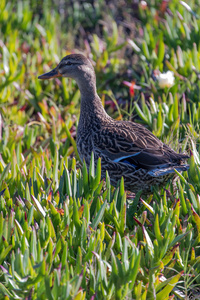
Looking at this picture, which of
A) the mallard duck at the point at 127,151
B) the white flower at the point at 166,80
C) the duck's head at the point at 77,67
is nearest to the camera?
→ the mallard duck at the point at 127,151

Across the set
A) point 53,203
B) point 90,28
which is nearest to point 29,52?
point 90,28

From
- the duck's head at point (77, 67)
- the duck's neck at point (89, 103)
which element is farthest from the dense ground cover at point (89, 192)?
the duck's head at point (77, 67)

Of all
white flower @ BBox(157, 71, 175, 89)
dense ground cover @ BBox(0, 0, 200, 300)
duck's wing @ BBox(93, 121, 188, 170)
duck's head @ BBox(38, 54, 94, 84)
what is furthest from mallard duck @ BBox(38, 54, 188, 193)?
white flower @ BBox(157, 71, 175, 89)

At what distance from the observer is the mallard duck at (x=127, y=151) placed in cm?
325

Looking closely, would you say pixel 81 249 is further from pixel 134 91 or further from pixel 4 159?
pixel 134 91

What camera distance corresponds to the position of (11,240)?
8.45 ft

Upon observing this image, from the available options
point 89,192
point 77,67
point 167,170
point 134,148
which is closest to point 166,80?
point 77,67

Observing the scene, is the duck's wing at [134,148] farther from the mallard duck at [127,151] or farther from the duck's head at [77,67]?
the duck's head at [77,67]

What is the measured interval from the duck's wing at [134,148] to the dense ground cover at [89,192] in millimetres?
177

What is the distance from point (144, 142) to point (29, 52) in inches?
131

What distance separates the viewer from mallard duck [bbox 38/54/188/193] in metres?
3.25

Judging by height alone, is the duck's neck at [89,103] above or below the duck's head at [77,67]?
below

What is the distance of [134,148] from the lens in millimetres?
3348

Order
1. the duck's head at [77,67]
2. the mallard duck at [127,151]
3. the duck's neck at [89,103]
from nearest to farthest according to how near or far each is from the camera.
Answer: the mallard duck at [127,151] < the duck's neck at [89,103] < the duck's head at [77,67]
